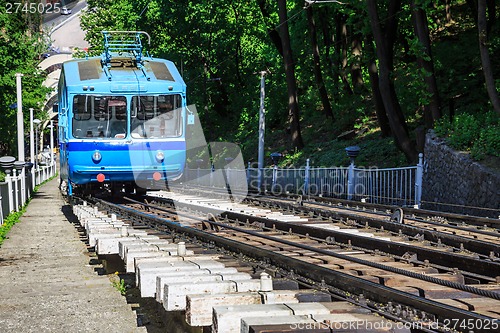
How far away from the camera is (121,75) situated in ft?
62.8

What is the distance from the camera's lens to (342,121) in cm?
3869

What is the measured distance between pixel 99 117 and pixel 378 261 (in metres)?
11.7

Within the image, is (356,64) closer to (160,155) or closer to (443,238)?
(160,155)

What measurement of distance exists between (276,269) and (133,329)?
172 centimetres

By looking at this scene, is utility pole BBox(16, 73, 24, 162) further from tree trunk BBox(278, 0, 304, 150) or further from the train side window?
the train side window

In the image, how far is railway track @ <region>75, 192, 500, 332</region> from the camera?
573 cm

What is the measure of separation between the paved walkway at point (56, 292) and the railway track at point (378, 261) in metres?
1.52

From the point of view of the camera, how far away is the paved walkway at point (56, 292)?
8.12 m

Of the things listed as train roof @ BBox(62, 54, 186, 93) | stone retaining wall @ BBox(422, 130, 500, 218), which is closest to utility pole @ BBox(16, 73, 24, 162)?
train roof @ BBox(62, 54, 186, 93)

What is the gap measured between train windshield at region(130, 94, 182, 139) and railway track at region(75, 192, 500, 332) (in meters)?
3.40

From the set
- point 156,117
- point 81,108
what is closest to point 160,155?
point 156,117

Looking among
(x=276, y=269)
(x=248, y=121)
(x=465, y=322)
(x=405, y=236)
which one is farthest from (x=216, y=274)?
(x=248, y=121)

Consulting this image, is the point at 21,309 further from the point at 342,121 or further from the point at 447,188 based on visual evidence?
the point at 342,121

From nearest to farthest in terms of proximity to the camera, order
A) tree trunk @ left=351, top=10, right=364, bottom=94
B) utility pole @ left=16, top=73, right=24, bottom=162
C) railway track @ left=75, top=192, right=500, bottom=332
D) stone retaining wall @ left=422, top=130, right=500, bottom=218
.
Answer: railway track @ left=75, top=192, right=500, bottom=332 < stone retaining wall @ left=422, top=130, right=500, bottom=218 < utility pole @ left=16, top=73, right=24, bottom=162 < tree trunk @ left=351, top=10, right=364, bottom=94
